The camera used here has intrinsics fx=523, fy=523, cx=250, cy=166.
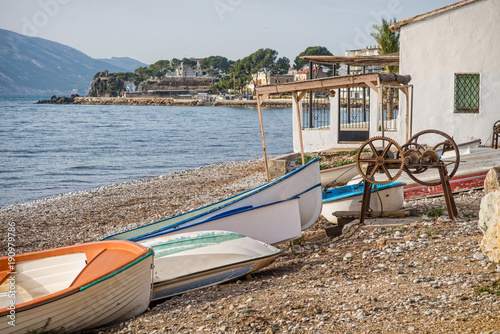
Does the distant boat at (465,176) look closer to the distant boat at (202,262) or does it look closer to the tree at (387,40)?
the distant boat at (202,262)

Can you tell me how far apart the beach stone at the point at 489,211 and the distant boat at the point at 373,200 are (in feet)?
10.9

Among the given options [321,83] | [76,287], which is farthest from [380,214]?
[76,287]

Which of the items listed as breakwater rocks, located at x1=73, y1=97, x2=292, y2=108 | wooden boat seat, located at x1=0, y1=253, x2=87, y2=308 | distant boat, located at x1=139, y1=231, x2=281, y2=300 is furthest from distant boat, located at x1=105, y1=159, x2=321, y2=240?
breakwater rocks, located at x1=73, y1=97, x2=292, y2=108

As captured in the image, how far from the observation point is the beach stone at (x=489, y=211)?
6.04 m

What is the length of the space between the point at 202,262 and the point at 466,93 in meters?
12.8

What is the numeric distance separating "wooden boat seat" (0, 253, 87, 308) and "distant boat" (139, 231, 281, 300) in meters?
1.15

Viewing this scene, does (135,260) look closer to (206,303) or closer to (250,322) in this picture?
(206,303)

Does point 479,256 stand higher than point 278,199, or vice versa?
point 278,199

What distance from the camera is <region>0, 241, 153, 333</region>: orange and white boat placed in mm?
5926

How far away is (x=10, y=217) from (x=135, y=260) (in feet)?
34.6

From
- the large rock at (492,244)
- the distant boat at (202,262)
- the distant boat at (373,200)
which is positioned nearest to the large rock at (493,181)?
the distant boat at (373,200)

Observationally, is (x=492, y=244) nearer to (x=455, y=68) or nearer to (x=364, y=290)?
(x=364, y=290)

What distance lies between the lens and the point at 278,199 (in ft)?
31.9

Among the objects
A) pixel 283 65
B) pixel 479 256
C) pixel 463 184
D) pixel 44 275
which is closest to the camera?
pixel 479 256
